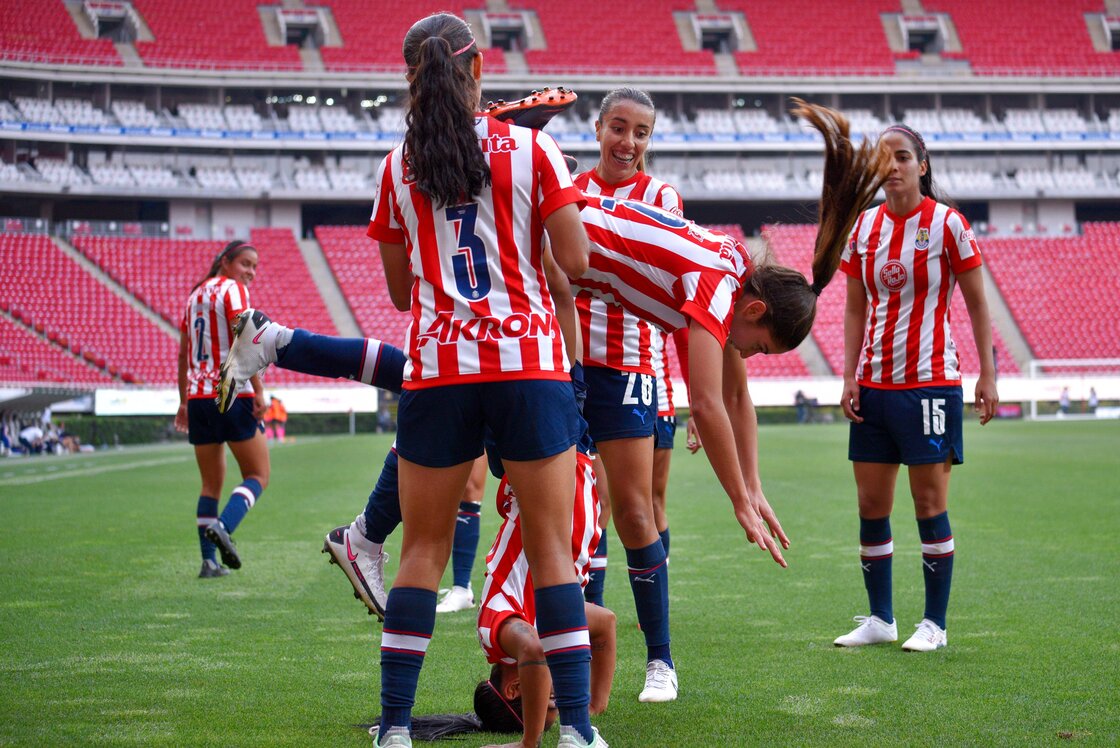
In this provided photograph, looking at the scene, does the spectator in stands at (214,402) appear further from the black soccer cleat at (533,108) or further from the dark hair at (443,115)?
the dark hair at (443,115)

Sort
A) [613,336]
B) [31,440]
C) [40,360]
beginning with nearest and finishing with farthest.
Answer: [613,336] < [31,440] < [40,360]

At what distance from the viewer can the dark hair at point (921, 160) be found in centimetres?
543

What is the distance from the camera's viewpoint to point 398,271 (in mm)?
3568

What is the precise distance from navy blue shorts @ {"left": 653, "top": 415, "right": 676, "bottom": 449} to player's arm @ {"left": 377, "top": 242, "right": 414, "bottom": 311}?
1.95m

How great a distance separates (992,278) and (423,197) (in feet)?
147

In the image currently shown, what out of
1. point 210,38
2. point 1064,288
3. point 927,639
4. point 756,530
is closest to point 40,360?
point 210,38

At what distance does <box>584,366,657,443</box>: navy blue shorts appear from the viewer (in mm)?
4395

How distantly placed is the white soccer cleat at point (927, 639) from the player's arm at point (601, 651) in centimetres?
167

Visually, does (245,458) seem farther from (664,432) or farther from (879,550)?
(879,550)

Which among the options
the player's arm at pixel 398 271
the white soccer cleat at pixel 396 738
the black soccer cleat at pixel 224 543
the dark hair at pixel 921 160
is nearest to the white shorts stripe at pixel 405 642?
the white soccer cleat at pixel 396 738

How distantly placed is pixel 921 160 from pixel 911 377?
1026 mm

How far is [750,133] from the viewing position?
47.9 metres

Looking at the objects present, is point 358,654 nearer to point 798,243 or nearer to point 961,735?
point 961,735

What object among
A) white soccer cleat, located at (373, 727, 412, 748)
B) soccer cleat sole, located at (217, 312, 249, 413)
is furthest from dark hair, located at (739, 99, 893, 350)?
soccer cleat sole, located at (217, 312, 249, 413)
